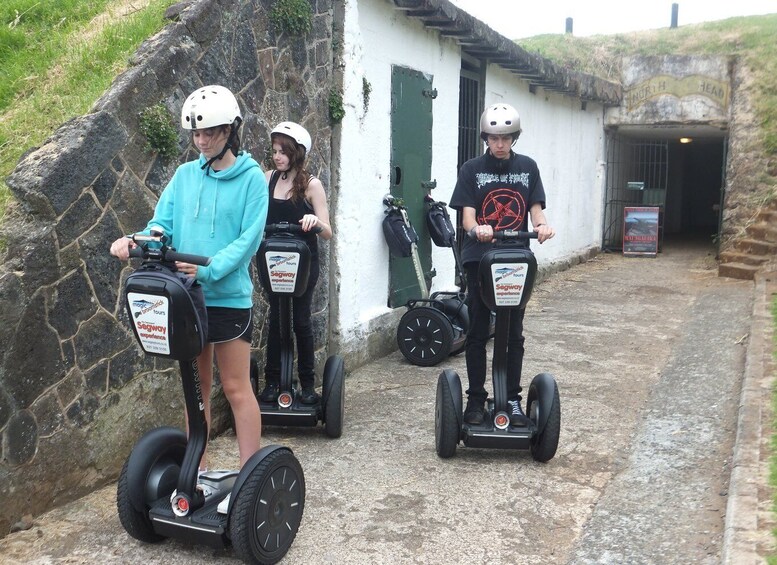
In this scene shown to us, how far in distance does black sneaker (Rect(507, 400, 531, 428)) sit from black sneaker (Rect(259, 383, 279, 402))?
1.48 m

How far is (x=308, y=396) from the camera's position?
17.0 feet

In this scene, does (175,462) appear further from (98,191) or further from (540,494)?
(540,494)

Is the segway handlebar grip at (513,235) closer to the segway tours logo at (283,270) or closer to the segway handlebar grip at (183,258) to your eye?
the segway tours logo at (283,270)

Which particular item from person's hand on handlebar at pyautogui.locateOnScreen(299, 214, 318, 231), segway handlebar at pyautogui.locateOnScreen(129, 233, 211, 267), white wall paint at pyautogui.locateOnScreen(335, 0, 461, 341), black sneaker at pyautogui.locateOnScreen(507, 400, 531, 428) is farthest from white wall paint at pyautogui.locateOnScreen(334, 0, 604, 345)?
segway handlebar at pyautogui.locateOnScreen(129, 233, 211, 267)

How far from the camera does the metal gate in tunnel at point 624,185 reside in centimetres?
1733

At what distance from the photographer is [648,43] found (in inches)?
660

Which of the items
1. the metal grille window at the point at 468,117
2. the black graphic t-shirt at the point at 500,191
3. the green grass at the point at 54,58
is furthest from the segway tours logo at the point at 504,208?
the metal grille window at the point at 468,117

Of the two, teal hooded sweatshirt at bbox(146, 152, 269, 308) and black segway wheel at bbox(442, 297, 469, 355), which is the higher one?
teal hooded sweatshirt at bbox(146, 152, 269, 308)

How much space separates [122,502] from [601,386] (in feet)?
14.0

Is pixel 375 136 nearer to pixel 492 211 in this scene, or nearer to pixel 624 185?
pixel 492 211

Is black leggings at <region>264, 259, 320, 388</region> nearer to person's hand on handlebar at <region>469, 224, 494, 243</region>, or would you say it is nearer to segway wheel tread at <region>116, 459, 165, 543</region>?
person's hand on handlebar at <region>469, 224, 494, 243</region>

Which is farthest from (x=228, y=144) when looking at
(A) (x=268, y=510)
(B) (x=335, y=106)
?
(B) (x=335, y=106)

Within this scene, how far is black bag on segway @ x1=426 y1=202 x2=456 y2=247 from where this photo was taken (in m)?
8.17

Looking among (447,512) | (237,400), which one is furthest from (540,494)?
(237,400)
